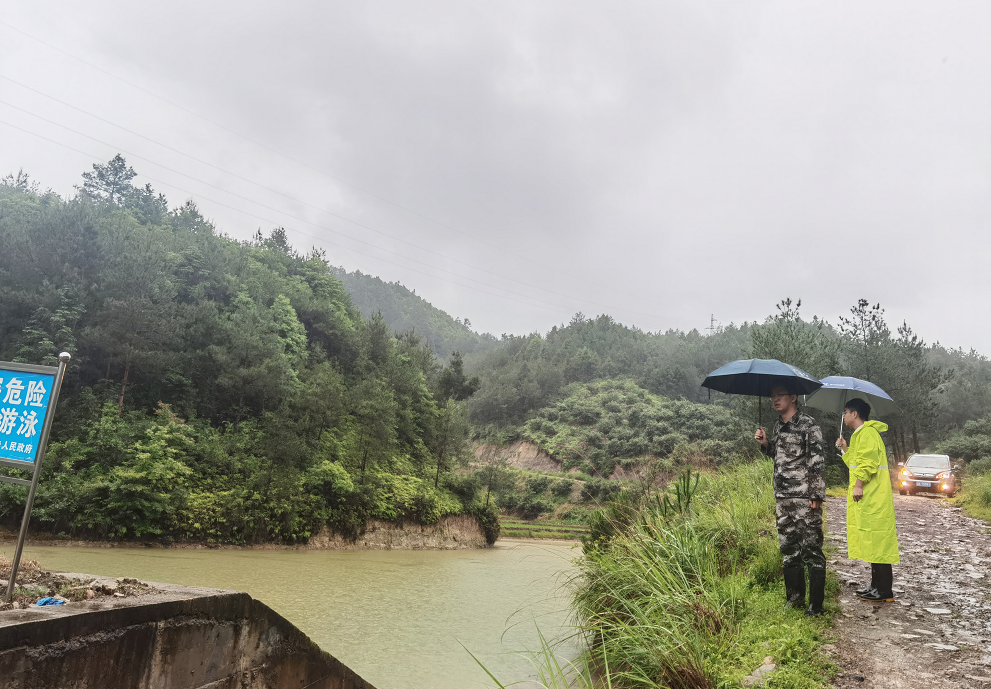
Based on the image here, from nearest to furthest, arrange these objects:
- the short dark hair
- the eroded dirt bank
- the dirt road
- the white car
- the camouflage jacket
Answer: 1. the dirt road
2. the camouflage jacket
3. the short dark hair
4. the white car
5. the eroded dirt bank

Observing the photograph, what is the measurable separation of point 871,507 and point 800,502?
2.63 feet

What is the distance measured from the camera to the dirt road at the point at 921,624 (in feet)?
11.4

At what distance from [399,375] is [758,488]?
2611cm

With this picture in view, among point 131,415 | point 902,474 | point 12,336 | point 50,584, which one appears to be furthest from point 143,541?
point 902,474

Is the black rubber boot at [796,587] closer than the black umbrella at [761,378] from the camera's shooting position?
Yes

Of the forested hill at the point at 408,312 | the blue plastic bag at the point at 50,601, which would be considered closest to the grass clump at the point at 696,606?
the blue plastic bag at the point at 50,601

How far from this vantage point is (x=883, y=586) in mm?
4816

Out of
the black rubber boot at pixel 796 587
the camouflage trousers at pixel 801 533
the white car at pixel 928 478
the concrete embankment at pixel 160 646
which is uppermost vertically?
the white car at pixel 928 478

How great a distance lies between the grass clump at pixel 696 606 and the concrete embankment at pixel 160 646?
2.02 m

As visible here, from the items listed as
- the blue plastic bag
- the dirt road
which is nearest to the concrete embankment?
the blue plastic bag

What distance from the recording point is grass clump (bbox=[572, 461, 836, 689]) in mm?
3708

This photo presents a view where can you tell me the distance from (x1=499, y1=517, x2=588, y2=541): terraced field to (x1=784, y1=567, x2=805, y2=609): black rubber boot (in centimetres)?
2993

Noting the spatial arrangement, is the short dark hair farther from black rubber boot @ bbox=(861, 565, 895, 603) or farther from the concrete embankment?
the concrete embankment

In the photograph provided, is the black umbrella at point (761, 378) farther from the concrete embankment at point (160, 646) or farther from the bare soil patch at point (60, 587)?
the bare soil patch at point (60, 587)
